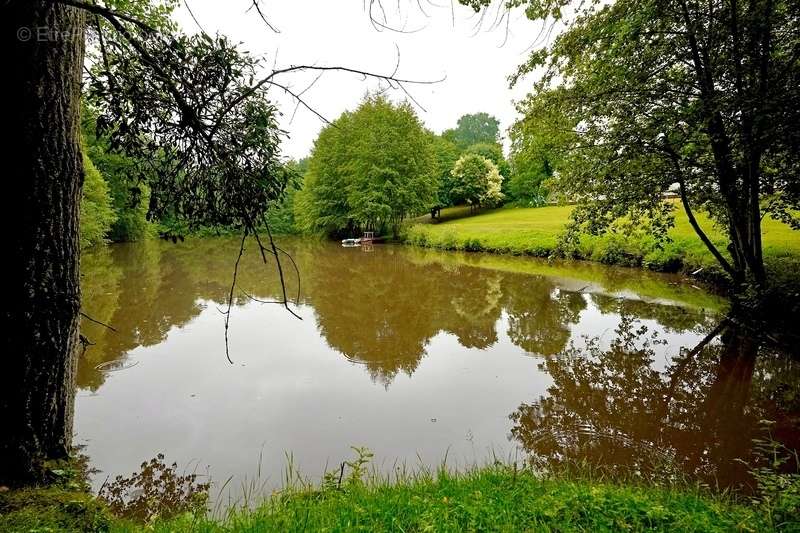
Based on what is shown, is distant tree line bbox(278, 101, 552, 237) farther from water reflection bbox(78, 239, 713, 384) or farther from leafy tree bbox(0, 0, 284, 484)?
leafy tree bbox(0, 0, 284, 484)

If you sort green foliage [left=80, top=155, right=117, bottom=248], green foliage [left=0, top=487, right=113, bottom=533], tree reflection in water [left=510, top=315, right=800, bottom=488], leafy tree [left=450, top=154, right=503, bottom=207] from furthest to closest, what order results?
1. leafy tree [left=450, top=154, right=503, bottom=207]
2. green foliage [left=80, top=155, right=117, bottom=248]
3. tree reflection in water [left=510, top=315, right=800, bottom=488]
4. green foliage [left=0, top=487, right=113, bottom=533]

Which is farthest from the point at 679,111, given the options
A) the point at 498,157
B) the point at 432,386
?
the point at 498,157

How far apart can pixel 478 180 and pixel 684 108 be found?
38.1m

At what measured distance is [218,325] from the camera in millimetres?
10211

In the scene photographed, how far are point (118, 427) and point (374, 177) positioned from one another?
1191 inches

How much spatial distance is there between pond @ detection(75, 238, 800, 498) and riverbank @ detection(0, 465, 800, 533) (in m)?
1.34

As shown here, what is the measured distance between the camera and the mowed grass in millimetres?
2465

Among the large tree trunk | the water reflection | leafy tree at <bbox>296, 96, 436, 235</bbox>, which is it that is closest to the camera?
the large tree trunk

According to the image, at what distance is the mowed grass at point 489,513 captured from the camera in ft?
8.09

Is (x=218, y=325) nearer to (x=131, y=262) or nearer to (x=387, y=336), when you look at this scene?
(x=387, y=336)

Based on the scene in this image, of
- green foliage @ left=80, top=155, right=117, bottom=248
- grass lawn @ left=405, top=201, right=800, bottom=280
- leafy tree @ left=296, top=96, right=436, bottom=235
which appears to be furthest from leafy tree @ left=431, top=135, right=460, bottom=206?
green foliage @ left=80, top=155, right=117, bottom=248

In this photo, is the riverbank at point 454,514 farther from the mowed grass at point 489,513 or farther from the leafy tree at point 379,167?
the leafy tree at point 379,167

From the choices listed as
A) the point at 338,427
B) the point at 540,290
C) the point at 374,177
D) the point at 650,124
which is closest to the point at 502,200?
the point at 374,177

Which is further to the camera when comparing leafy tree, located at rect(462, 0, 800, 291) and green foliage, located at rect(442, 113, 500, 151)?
green foliage, located at rect(442, 113, 500, 151)
